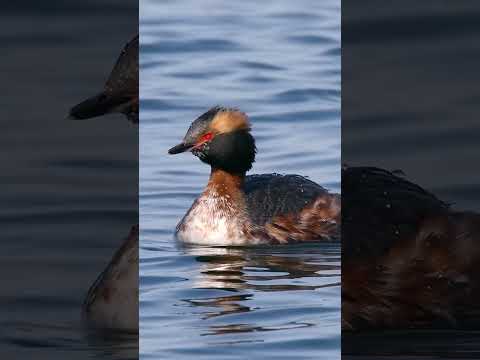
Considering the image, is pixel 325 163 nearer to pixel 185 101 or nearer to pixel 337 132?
pixel 337 132

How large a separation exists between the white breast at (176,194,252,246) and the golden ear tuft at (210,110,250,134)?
34 cm

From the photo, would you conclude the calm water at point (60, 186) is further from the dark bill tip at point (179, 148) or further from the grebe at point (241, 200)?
the grebe at point (241, 200)

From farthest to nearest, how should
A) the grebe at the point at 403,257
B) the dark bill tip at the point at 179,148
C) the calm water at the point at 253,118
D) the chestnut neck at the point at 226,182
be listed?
the chestnut neck at the point at 226,182 < the grebe at the point at 403,257 < the dark bill tip at the point at 179,148 < the calm water at the point at 253,118

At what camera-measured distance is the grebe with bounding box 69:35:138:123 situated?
215 inches

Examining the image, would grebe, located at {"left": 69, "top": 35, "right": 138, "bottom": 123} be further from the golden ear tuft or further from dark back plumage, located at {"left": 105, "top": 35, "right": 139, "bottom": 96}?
the golden ear tuft

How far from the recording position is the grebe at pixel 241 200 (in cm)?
560

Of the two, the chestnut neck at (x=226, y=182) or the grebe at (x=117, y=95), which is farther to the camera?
the chestnut neck at (x=226, y=182)

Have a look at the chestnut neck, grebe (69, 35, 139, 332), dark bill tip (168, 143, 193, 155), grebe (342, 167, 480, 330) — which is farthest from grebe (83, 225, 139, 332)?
grebe (342, 167, 480, 330)

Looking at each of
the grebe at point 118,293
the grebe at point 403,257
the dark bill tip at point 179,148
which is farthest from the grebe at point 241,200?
the grebe at point 118,293

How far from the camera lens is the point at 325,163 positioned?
17.7ft

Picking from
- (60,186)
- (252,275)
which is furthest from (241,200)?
(60,186)

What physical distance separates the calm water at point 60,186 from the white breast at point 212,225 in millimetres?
343

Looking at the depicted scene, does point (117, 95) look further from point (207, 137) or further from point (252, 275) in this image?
point (252, 275)

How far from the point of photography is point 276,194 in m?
5.84
